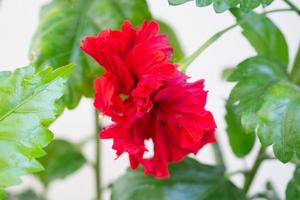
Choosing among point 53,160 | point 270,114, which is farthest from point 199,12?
point 270,114

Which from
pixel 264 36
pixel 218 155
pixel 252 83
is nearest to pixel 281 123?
pixel 252 83

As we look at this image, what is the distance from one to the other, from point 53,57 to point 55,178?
0.26 m

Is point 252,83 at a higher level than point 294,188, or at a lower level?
higher

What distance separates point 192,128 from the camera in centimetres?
42

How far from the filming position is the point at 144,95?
0.41 metres

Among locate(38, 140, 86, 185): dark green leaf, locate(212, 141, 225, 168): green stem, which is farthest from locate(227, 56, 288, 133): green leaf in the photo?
locate(38, 140, 86, 185): dark green leaf

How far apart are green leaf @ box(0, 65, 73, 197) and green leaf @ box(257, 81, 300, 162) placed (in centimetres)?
18

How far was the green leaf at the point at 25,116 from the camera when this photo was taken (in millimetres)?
361

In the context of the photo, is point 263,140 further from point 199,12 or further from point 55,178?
point 199,12

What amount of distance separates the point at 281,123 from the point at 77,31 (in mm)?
281

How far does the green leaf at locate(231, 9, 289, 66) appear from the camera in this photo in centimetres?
61

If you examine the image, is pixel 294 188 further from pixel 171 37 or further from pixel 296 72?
pixel 171 37

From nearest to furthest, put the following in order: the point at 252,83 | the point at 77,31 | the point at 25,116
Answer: the point at 25,116
the point at 252,83
the point at 77,31

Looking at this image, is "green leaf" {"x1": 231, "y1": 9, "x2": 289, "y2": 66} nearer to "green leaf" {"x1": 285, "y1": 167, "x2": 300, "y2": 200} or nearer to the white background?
"green leaf" {"x1": 285, "y1": 167, "x2": 300, "y2": 200}
